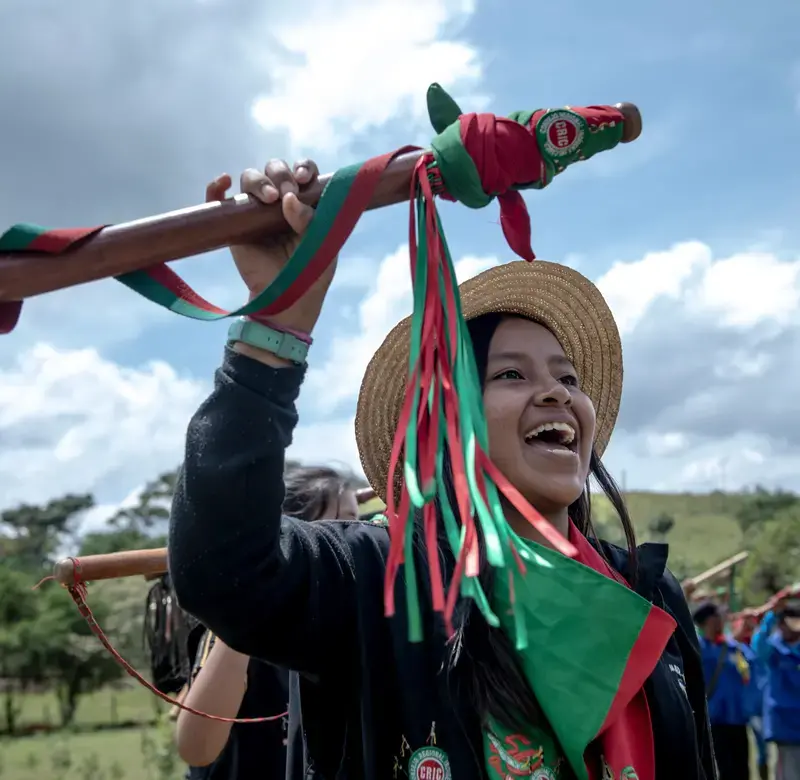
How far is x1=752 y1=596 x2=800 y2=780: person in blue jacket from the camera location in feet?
21.7

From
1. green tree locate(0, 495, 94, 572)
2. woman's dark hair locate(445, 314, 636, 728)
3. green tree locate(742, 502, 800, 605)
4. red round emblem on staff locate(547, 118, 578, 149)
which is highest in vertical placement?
green tree locate(0, 495, 94, 572)

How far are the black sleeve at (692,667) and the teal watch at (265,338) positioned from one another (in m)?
1.02

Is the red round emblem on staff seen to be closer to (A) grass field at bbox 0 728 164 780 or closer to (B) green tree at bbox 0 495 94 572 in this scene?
(A) grass field at bbox 0 728 164 780

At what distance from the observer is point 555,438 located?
1.79m

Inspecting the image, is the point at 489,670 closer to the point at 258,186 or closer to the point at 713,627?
the point at 258,186

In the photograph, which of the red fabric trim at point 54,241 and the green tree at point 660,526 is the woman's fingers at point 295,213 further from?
the green tree at point 660,526

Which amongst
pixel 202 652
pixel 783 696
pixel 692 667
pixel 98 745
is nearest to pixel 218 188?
pixel 692 667

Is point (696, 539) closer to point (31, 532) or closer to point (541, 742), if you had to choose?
point (31, 532)

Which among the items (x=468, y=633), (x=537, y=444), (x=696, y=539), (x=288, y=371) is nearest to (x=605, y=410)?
(x=537, y=444)

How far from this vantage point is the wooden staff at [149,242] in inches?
46.6

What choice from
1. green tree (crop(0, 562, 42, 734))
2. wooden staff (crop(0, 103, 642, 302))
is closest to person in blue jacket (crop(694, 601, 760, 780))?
wooden staff (crop(0, 103, 642, 302))

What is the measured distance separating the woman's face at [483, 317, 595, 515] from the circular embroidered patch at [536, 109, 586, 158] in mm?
564

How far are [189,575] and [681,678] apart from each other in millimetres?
1016

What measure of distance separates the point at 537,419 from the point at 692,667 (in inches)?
Answer: 24.6
